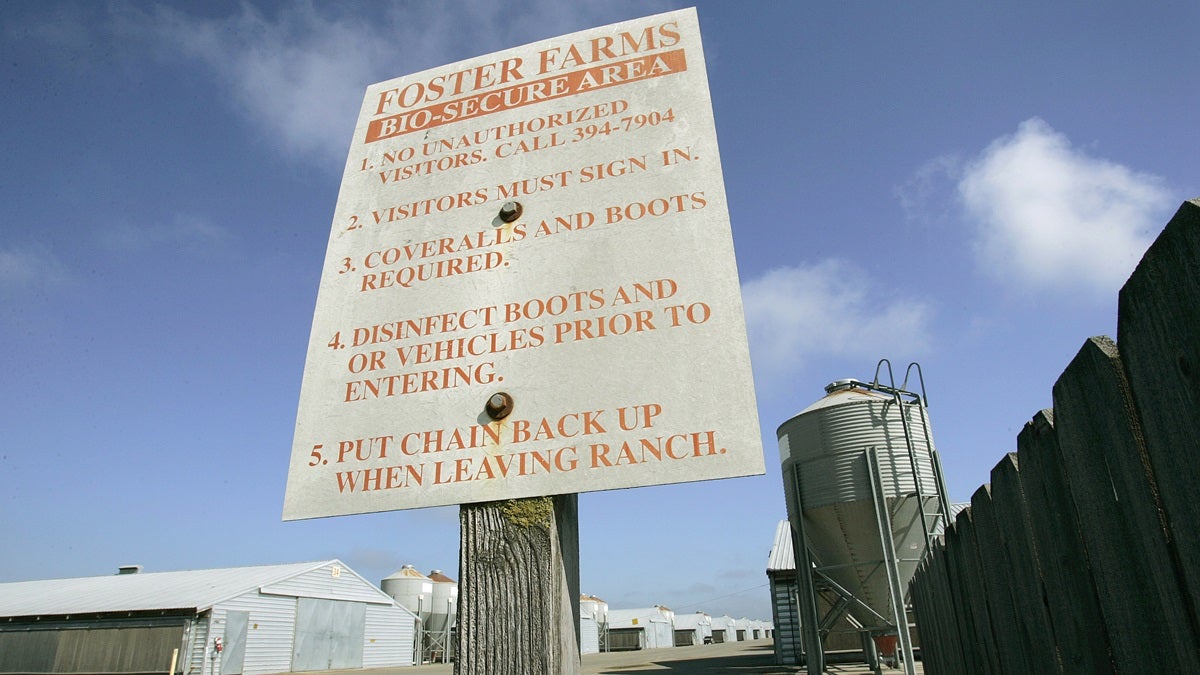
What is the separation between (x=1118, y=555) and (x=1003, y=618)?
1.59 metres

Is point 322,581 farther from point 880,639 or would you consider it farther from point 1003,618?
point 1003,618

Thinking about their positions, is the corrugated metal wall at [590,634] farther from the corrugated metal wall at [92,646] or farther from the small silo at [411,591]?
the corrugated metal wall at [92,646]

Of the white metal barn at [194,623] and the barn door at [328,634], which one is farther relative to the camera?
the barn door at [328,634]

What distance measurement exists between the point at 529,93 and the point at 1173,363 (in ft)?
7.12

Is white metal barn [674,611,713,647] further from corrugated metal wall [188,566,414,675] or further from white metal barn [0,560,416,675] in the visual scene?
white metal barn [0,560,416,675]

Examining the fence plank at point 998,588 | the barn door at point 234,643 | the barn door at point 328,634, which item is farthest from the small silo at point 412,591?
the fence plank at point 998,588

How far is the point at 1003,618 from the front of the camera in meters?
2.76

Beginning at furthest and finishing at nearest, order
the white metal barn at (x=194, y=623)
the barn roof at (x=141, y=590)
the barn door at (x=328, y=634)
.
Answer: the barn door at (x=328, y=634)
the barn roof at (x=141, y=590)
the white metal barn at (x=194, y=623)

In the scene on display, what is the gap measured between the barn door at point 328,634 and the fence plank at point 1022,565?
99.6 ft

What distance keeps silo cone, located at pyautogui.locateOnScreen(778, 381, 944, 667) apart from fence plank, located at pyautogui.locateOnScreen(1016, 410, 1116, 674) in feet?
30.9

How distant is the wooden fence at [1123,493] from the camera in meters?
1.07

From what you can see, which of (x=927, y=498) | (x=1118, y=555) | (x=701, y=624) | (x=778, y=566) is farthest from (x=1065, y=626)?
(x=701, y=624)

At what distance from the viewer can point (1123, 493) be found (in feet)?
4.35

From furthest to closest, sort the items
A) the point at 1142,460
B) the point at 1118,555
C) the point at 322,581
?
the point at 322,581
the point at 1118,555
the point at 1142,460
